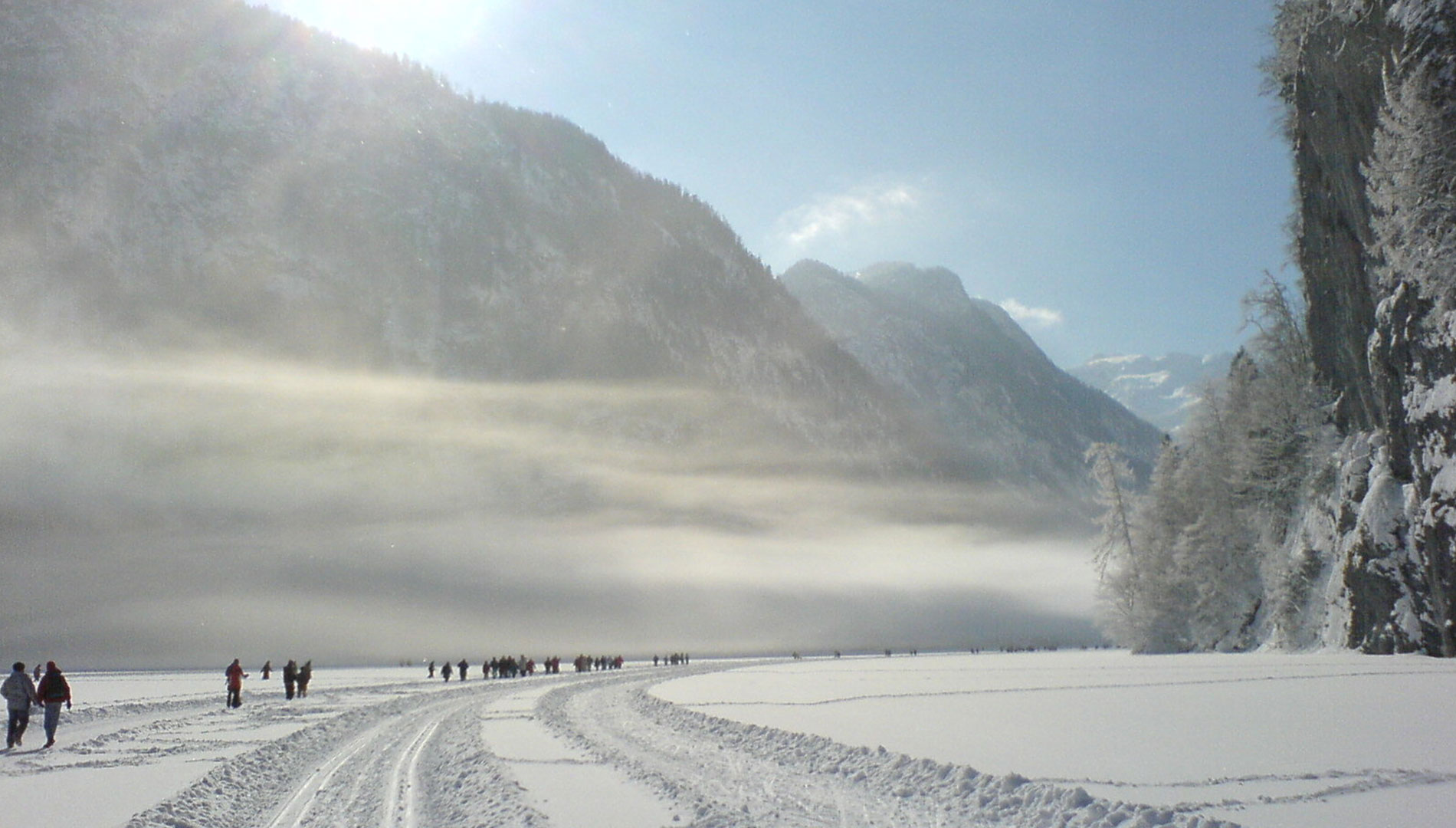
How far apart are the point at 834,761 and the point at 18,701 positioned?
16812 millimetres

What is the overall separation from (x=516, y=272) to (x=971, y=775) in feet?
453

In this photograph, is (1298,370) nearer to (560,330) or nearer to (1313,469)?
(1313,469)

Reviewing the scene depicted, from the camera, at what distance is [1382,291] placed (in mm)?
26562

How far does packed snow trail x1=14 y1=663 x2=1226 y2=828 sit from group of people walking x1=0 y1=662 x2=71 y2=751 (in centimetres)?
70

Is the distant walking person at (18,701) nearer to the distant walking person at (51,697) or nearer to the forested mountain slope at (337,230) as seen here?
the distant walking person at (51,697)

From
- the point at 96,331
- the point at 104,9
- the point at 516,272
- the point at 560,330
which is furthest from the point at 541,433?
the point at 104,9

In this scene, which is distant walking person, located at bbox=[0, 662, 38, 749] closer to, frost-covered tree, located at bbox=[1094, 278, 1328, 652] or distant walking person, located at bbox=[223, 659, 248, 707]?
distant walking person, located at bbox=[223, 659, 248, 707]

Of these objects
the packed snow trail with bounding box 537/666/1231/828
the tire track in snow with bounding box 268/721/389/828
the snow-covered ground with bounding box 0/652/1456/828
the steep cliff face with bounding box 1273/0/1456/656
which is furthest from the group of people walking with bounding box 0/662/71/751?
the steep cliff face with bounding box 1273/0/1456/656

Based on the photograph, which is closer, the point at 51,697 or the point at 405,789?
the point at 405,789

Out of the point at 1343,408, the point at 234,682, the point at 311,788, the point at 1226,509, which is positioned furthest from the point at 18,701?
the point at 1226,509

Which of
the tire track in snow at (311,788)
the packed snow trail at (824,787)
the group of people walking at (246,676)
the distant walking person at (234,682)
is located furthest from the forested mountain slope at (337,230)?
the packed snow trail at (824,787)

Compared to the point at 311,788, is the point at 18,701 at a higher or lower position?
higher

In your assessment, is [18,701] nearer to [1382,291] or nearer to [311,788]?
[311,788]

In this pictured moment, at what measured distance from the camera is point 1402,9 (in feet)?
75.3
